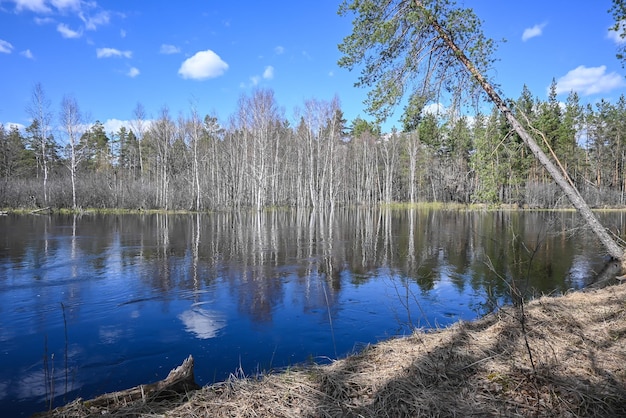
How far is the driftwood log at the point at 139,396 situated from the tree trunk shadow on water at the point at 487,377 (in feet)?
3.89

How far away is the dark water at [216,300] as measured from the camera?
508cm

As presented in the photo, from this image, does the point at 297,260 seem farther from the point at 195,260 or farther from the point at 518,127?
the point at 518,127

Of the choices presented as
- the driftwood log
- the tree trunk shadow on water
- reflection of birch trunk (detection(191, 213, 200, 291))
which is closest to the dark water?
reflection of birch trunk (detection(191, 213, 200, 291))

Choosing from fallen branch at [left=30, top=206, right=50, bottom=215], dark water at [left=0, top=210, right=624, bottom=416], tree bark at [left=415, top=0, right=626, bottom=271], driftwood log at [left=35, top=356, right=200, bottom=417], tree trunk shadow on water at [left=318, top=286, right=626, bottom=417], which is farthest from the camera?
fallen branch at [left=30, top=206, right=50, bottom=215]

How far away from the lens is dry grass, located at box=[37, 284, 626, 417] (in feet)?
8.91

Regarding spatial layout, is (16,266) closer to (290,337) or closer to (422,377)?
(290,337)

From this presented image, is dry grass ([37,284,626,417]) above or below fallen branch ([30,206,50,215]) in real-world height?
below

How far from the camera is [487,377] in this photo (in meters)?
3.13

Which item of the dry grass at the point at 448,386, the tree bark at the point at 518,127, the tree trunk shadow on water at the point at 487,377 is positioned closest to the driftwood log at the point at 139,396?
the dry grass at the point at 448,386

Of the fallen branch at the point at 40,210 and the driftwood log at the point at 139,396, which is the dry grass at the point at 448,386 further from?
the fallen branch at the point at 40,210

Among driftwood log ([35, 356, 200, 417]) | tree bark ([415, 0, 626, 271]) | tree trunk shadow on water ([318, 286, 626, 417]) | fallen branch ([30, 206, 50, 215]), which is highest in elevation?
tree bark ([415, 0, 626, 271])

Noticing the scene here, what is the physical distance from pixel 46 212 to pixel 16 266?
1184 inches

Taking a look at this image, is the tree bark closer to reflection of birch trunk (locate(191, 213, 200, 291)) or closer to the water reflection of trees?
the water reflection of trees

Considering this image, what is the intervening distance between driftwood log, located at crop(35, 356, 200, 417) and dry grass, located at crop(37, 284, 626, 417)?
33 millimetres
